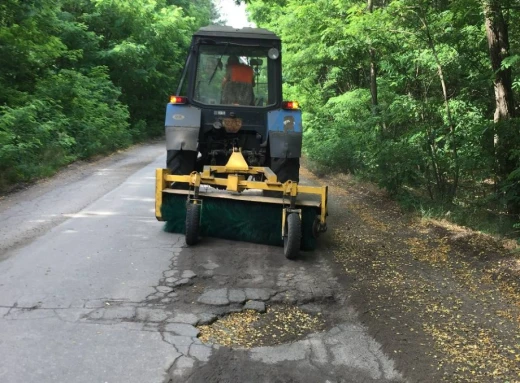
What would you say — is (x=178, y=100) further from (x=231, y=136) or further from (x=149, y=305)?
(x=149, y=305)

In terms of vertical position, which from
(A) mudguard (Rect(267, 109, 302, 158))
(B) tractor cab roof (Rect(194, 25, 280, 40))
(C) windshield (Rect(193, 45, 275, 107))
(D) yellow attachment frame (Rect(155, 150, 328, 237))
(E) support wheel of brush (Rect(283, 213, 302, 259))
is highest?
(B) tractor cab roof (Rect(194, 25, 280, 40))

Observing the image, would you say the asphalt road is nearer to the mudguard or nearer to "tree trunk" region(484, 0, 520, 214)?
the mudguard

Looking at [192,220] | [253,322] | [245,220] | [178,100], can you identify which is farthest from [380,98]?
[253,322]

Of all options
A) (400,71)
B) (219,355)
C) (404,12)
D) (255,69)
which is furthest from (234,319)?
(400,71)

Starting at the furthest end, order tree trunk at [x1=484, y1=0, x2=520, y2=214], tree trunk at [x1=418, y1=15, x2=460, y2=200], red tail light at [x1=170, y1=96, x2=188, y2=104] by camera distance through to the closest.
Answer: tree trunk at [x1=418, y1=15, x2=460, y2=200], red tail light at [x1=170, y1=96, x2=188, y2=104], tree trunk at [x1=484, y1=0, x2=520, y2=214]

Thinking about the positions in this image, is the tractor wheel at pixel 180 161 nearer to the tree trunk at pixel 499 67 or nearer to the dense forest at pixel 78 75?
the tree trunk at pixel 499 67

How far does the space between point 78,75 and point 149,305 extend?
1506cm

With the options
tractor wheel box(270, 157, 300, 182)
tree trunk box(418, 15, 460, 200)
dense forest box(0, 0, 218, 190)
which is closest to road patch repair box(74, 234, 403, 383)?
tractor wheel box(270, 157, 300, 182)

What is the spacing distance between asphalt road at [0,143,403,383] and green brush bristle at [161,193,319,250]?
0.14 metres

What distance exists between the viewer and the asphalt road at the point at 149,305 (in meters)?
3.24

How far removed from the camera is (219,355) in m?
3.45

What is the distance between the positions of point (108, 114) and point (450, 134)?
16.6 metres

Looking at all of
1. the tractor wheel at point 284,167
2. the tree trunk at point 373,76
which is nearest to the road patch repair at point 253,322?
the tractor wheel at point 284,167

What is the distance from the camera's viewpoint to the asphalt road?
324 centimetres
